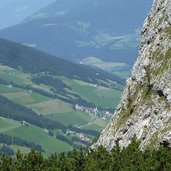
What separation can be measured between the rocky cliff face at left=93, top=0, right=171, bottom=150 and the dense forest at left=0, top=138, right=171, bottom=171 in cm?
730

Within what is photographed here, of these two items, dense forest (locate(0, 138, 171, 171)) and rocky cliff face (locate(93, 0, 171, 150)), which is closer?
dense forest (locate(0, 138, 171, 171))

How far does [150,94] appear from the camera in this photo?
102812 millimetres

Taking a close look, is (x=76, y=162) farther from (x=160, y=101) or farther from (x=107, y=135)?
(x=107, y=135)

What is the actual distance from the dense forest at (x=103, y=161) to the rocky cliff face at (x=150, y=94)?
730 cm

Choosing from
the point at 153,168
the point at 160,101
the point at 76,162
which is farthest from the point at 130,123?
the point at 153,168

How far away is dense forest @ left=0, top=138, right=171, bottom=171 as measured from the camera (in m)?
69.7

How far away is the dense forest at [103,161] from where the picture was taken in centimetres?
6966

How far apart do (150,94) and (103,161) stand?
84.0 ft

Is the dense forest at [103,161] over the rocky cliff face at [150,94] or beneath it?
beneath

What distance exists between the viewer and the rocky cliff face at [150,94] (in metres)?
92.2

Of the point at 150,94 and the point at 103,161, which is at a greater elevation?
the point at 150,94

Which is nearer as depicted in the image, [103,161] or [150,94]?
[103,161]

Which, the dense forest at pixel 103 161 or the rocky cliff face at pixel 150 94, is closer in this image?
the dense forest at pixel 103 161

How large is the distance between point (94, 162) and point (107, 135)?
124 feet
